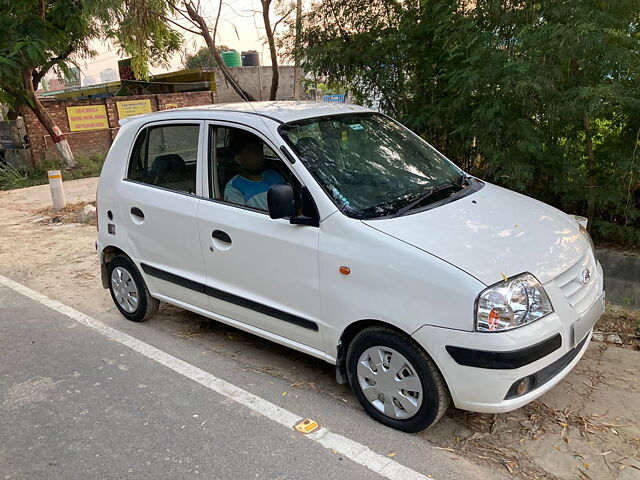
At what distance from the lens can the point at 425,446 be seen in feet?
10.1

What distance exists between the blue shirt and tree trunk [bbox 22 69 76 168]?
13.6m

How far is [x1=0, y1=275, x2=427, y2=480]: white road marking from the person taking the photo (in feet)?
9.59

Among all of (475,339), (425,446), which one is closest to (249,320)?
(425,446)

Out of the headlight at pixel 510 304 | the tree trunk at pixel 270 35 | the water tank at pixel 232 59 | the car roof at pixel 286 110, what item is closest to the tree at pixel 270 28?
the tree trunk at pixel 270 35

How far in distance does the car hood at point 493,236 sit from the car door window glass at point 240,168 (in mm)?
1091

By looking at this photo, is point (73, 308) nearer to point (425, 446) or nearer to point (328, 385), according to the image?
point (328, 385)

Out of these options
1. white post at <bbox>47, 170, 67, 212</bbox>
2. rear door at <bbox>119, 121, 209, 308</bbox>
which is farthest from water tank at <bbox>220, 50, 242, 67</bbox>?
rear door at <bbox>119, 121, 209, 308</bbox>

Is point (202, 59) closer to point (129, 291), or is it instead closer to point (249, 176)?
point (129, 291)

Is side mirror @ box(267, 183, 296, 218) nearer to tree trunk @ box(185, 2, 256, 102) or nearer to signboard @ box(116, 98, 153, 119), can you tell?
tree trunk @ box(185, 2, 256, 102)

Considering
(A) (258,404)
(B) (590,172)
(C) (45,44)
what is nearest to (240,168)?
(A) (258,404)

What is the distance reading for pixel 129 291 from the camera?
4953mm

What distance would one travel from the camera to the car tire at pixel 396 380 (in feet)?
9.75

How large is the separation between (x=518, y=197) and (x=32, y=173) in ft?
53.2

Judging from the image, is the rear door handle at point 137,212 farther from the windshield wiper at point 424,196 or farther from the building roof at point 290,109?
the windshield wiper at point 424,196
